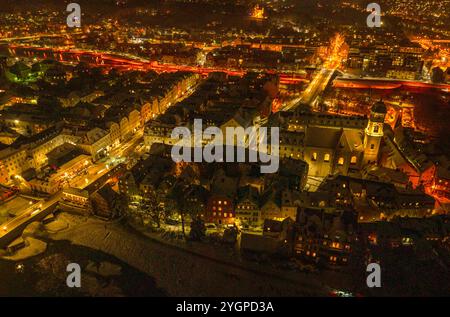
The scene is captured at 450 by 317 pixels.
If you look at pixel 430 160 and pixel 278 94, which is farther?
pixel 278 94

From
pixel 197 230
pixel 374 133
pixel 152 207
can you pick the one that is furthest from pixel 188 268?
pixel 374 133

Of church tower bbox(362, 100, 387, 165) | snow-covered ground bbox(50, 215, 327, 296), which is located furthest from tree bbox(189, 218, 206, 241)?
church tower bbox(362, 100, 387, 165)

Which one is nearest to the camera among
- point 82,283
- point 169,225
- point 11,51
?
point 82,283

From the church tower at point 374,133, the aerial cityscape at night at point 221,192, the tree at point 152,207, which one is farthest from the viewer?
the church tower at point 374,133

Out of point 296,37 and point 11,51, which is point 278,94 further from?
point 11,51

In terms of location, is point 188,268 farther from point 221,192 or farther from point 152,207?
point 152,207

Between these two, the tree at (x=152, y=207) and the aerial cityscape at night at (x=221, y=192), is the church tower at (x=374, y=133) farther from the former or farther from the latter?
the tree at (x=152, y=207)

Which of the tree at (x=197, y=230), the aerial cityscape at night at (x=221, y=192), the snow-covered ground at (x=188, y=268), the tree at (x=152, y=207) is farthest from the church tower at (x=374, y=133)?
the tree at (x=152, y=207)

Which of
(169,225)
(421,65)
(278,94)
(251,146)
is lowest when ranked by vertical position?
(169,225)
